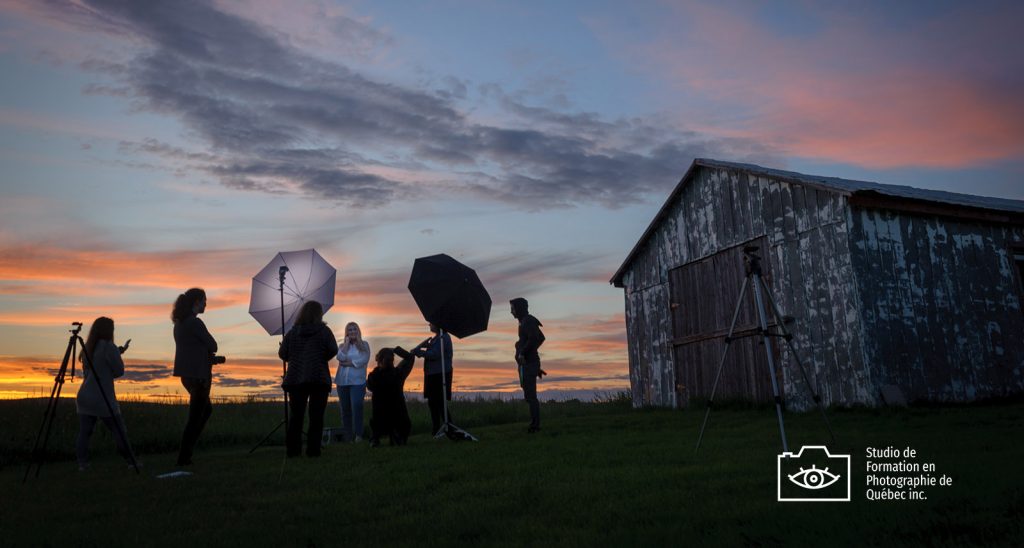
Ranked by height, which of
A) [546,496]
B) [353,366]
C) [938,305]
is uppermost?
[938,305]

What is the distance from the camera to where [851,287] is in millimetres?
14719

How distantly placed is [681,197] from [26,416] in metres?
16.7

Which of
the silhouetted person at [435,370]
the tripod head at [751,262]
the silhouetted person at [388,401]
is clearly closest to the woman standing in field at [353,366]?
the silhouetted person at [388,401]

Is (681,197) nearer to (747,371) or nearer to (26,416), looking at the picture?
(747,371)

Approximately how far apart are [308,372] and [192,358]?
1.61 meters

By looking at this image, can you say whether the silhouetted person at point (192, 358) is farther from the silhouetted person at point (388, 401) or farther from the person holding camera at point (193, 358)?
the silhouetted person at point (388, 401)

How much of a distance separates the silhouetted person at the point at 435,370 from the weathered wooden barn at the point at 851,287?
731 cm

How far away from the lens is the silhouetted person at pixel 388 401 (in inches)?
500

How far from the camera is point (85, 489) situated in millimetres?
8789

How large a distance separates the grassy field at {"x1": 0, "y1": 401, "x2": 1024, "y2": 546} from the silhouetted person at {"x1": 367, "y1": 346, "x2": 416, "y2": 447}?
527 mm

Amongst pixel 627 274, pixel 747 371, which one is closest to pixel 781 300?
pixel 747 371

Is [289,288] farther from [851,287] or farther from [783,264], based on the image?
[851,287]

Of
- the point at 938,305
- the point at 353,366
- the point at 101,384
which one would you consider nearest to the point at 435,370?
the point at 353,366

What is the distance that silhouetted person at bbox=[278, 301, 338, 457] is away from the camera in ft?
35.6
